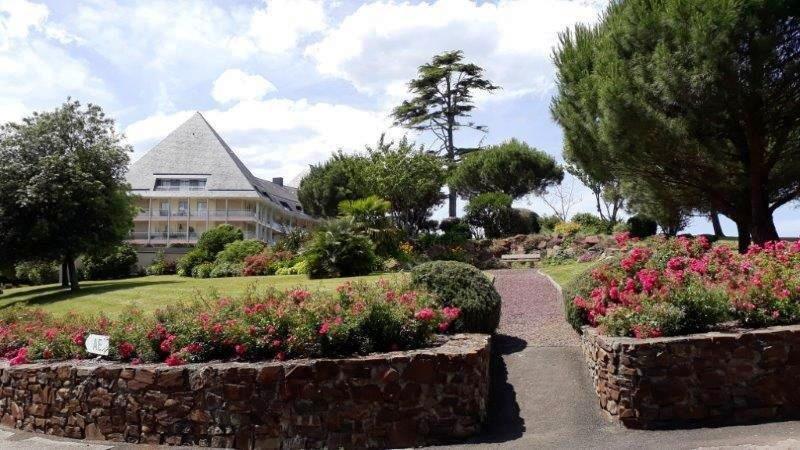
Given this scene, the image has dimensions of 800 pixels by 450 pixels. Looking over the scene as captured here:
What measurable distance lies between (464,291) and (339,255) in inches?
384

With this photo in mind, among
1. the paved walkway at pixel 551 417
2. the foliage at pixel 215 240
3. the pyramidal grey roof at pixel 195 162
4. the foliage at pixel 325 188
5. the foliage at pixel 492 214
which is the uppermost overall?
the pyramidal grey roof at pixel 195 162

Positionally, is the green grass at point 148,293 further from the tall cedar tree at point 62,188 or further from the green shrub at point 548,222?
the green shrub at point 548,222

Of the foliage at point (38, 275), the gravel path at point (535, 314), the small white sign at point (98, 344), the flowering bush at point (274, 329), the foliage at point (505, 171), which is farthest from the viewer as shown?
the foliage at point (505, 171)

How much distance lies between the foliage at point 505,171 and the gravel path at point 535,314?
24023 millimetres

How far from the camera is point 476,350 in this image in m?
7.13

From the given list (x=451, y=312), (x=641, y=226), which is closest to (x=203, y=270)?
(x=641, y=226)

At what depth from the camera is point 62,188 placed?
875 inches

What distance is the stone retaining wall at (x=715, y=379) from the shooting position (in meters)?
6.54

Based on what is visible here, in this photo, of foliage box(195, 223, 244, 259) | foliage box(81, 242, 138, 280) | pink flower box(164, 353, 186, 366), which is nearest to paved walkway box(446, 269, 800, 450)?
pink flower box(164, 353, 186, 366)

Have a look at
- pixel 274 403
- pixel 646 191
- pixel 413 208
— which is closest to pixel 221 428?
pixel 274 403

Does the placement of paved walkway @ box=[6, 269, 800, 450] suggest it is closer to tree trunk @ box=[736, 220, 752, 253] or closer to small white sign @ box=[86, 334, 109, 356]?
small white sign @ box=[86, 334, 109, 356]

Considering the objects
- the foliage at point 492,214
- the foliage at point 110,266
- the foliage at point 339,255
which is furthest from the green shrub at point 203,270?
the foliage at point 492,214

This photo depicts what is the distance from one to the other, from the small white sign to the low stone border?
1.00 meters

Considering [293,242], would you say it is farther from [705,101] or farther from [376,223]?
[705,101]
